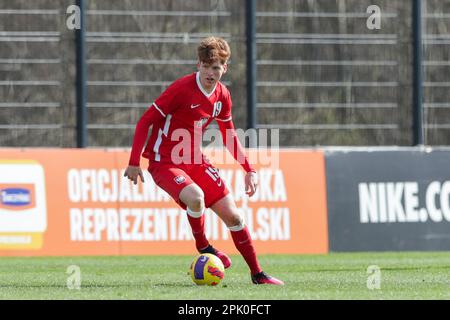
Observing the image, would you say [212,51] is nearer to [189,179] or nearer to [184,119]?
[184,119]

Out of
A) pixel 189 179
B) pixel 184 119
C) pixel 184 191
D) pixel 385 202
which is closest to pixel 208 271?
pixel 184 191

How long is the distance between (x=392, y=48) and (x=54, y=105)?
519 centimetres

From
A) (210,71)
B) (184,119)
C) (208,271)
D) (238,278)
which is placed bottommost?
(238,278)

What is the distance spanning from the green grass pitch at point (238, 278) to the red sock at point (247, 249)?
20cm

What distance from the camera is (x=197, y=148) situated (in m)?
11.1

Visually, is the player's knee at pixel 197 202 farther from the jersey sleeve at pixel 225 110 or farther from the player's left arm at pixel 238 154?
the jersey sleeve at pixel 225 110

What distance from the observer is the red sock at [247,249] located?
35.2 ft

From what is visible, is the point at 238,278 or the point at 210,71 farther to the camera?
the point at 238,278

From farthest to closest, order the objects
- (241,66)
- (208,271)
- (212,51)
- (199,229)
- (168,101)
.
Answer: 1. (241,66)
2. (199,229)
3. (168,101)
4. (212,51)
5. (208,271)

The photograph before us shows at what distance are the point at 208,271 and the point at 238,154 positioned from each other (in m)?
1.25

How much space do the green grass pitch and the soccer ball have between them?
0.29 ft

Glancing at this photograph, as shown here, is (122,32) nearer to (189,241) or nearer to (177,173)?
(189,241)

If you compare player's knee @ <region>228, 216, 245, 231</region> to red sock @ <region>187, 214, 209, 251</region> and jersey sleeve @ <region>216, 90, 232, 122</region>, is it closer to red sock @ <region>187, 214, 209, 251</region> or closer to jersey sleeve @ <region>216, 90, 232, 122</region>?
red sock @ <region>187, 214, 209, 251</region>

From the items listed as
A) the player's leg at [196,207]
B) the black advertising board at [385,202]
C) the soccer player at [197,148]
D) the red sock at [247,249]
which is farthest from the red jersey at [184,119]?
the black advertising board at [385,202]
